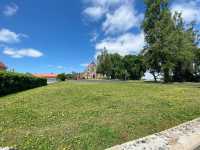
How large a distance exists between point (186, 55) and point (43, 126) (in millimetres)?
34779

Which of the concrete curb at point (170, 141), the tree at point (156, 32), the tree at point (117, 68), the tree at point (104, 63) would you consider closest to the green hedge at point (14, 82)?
the concrete curb at point (170, 141)

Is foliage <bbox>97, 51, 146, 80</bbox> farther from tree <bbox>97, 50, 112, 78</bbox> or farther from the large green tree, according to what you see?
the large green tree

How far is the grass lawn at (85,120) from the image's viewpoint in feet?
24.1

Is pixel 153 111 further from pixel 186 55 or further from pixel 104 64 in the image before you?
pixel 104 64

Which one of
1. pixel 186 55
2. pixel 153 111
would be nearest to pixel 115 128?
pixel 153 111

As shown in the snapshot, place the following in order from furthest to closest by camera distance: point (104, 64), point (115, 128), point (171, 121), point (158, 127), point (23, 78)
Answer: point (104, 64) < point (23, 78) < point (171, 121) < point (158, 127) < point (115, 128)

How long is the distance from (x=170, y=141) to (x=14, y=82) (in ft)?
48.9

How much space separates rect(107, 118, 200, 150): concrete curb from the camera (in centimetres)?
692

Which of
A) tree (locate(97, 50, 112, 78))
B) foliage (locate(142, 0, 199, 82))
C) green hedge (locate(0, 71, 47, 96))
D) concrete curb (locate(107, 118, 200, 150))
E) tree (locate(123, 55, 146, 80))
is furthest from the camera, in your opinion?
tree (locate(123, 55, 146, 80))

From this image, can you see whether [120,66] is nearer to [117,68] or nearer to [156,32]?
[117,68]

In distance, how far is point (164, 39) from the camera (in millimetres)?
38062

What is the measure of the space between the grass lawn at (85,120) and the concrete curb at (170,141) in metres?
0.61

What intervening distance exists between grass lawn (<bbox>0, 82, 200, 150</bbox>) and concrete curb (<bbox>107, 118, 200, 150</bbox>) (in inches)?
23.9

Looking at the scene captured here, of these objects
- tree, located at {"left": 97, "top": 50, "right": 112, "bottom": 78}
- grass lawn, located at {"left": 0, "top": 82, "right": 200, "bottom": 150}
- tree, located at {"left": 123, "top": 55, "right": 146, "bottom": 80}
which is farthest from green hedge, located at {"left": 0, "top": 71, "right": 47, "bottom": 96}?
tree, located at {"left": 123, "top": 55, "right": 146, "bottom": 80}
